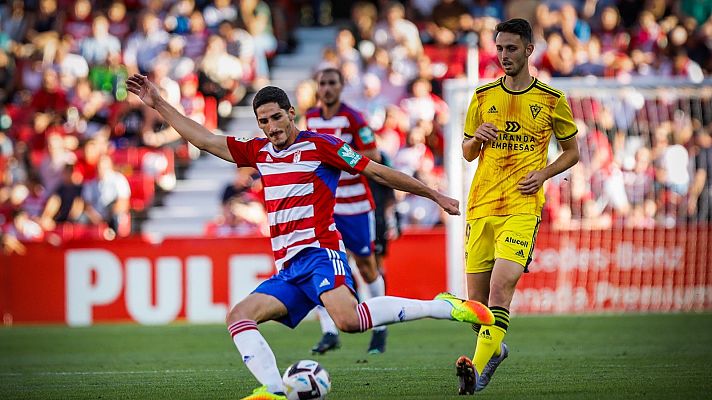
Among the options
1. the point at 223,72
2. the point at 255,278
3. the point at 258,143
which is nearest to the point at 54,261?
the point at 255,278

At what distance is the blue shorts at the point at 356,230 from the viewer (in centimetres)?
1145

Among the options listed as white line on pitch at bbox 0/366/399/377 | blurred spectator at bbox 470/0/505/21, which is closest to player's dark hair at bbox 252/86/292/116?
white line on pitch at bbox 0/366/399/377

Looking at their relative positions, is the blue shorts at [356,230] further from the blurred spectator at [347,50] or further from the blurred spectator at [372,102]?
the blurred spectator at [347,50]

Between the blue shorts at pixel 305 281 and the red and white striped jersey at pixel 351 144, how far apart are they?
12.1 feet

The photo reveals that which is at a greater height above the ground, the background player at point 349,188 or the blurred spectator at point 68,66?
the blurred spectator at point 68,66

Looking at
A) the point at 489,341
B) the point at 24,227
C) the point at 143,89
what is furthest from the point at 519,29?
the point at 24,227

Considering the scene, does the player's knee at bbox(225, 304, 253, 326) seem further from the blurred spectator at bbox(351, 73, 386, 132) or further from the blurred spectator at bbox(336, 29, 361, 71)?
the blurred spectator at bbox(336, 29, 361, 71)

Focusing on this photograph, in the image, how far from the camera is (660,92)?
56.0 ft

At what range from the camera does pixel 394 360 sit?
1055 cm

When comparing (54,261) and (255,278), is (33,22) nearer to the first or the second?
(54,261)

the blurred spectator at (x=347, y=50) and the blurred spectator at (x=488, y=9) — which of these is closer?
the blurred spectator at (x=347, y=50)

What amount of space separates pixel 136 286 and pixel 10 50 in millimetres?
8695

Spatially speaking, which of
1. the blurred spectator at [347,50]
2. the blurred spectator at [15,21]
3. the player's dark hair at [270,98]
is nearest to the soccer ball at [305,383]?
the player's dark hair at [270,98]

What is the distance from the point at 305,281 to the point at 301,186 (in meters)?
0.63
